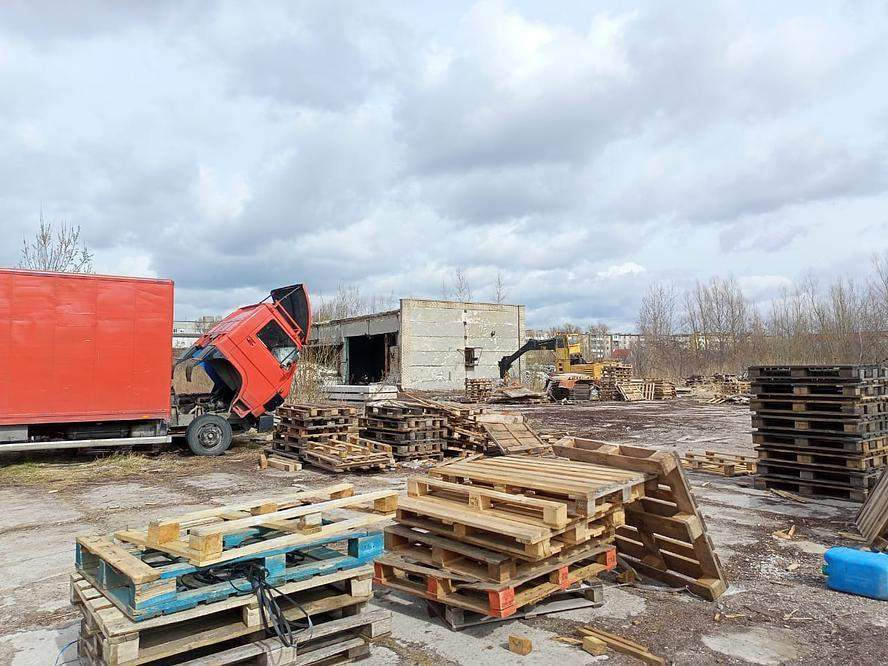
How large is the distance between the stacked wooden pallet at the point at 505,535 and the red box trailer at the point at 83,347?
8.66m

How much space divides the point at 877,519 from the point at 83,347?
12664 millimetres

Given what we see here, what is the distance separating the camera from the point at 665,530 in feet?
18.3

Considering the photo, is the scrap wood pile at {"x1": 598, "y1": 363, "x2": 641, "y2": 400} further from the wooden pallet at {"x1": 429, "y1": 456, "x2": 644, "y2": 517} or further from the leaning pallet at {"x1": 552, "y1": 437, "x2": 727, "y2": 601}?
the wooden pallet at {"x1": 429, "y1": 456, "x2": 644, "y2": 517}

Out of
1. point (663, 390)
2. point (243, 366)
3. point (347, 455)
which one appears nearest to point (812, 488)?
point (347, 455)

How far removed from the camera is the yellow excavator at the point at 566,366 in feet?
108

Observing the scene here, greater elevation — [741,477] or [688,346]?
[688,346]

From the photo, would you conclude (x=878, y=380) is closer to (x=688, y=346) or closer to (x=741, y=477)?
(x=741, y=477)

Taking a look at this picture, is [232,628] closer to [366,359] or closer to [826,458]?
[826,458]

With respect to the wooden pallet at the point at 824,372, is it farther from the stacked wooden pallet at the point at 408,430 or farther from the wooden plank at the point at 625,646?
the wooden plank at the point at 625,646

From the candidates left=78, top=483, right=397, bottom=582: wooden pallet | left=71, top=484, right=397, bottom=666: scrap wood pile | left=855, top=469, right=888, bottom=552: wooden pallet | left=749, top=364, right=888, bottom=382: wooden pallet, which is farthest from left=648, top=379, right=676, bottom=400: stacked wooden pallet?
left=71, top=484, right=397, bottom=666: scrap wood pile

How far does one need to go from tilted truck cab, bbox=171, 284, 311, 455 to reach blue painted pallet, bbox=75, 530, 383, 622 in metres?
8.96

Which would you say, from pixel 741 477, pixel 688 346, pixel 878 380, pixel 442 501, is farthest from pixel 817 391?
pixel 688 346

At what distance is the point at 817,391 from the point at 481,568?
7.14m

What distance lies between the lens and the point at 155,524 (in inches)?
157
